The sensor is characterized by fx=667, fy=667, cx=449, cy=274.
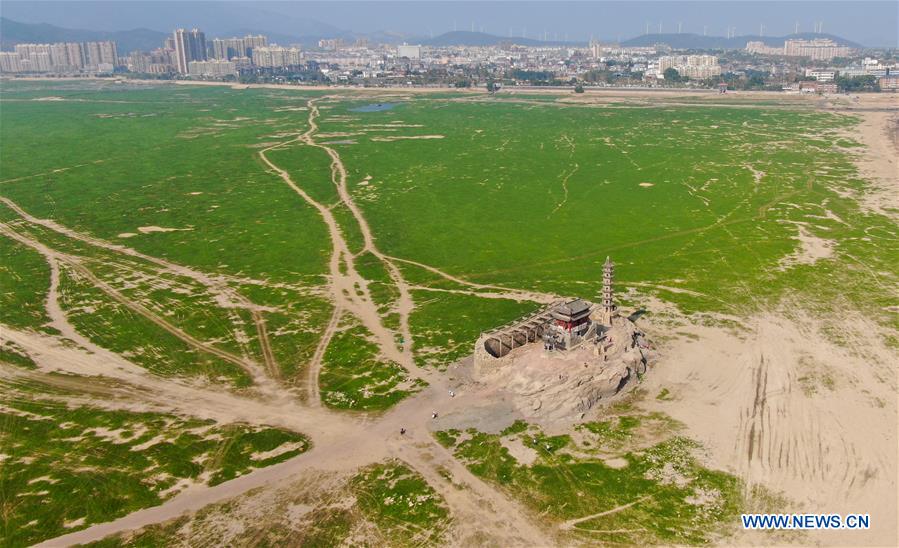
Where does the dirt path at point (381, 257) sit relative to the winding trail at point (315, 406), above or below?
above

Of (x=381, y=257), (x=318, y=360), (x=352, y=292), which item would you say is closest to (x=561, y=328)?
(x=318, y=360)

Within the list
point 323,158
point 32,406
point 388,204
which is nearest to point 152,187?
point 323,158

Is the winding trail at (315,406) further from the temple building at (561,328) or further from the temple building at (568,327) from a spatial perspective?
the temple building at (568,327)

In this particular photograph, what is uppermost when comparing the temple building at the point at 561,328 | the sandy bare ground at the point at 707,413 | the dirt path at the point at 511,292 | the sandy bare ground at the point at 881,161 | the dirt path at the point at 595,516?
the sandy bare ground at the point at 881,161


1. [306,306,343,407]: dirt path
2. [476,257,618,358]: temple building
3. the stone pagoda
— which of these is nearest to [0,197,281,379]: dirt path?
[306,306,343,407]: dirt path

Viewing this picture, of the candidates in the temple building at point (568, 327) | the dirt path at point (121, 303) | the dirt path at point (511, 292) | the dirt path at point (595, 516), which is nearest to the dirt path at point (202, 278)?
the dirt path at point (121, 303)

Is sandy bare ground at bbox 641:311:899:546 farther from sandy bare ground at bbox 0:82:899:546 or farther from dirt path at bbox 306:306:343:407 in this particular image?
dirt path at bbox 306:306:343:407

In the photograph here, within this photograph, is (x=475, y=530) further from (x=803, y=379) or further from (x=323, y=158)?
(x=323, y=158)
